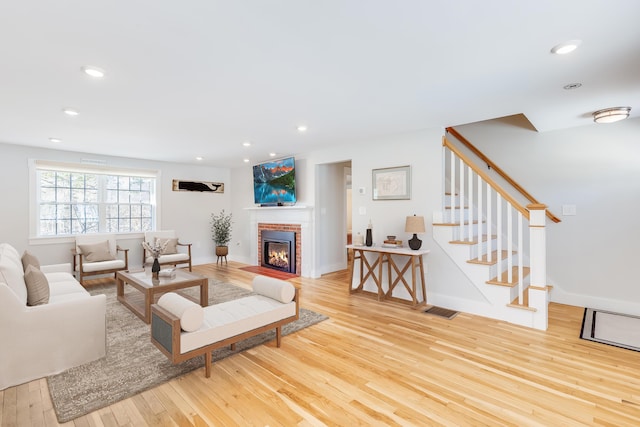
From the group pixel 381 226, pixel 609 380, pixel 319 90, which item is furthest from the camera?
pixel 381 226

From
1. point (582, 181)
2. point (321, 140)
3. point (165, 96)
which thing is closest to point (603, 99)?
point (582, 181)

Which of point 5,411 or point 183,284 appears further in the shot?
point 183,284

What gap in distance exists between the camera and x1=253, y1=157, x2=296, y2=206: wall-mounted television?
587cm

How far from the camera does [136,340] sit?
2.89 meters

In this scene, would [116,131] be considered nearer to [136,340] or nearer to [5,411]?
[136,340]

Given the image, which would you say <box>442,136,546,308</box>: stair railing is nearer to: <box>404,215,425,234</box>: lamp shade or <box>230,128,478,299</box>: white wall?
<box>230,128,478,299</box>: white wall

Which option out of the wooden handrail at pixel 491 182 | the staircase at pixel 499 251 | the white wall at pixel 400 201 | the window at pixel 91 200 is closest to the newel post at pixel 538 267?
the staircase at pixel 499 251

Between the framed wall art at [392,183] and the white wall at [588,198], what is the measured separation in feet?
5.09

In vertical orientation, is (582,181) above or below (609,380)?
above

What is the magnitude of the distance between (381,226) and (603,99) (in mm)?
2772

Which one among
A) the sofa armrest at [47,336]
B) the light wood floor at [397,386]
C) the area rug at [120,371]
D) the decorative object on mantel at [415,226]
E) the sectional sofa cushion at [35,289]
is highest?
the decorative object on mantel at [415,226]

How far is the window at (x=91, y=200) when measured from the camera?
208 inches

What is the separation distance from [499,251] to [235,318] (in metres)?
3.45

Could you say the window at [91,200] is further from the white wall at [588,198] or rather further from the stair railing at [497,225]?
the white wall at [588,198]
